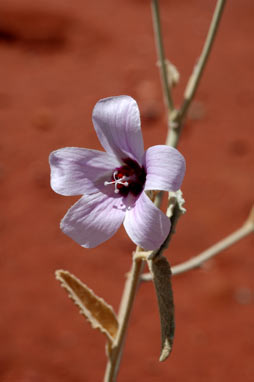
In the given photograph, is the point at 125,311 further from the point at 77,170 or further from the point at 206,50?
the point at 206,50

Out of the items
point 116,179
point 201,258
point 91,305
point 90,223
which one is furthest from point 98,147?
point 90,223

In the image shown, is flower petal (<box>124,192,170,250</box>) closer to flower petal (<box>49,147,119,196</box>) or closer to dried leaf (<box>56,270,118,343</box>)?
flower petal (<box>49,147,119,196</box>)

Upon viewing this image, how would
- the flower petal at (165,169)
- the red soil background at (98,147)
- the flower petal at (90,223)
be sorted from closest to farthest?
the flower petal at (165,169), the flower petal at (90,223), the red soil background at (98,147)

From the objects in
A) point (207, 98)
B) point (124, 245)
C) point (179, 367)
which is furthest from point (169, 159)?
point (207, 98)

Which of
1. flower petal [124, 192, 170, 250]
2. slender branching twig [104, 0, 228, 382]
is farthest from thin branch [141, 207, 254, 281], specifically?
flower petal [124, 192, 170, 250]

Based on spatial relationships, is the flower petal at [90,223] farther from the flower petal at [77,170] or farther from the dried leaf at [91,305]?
the dried leaf at [91,305]

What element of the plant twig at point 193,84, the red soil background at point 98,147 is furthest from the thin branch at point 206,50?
the red soil background at point 98,147

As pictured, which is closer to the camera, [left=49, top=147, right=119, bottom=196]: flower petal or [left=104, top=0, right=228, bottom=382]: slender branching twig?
[left=49, top=147, right=119, bottom=196]: flower petal
